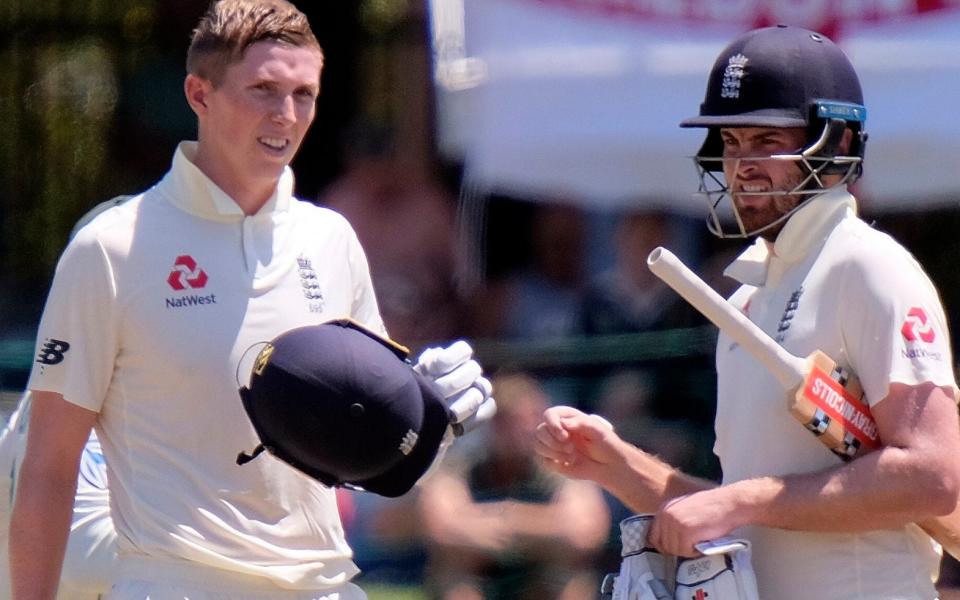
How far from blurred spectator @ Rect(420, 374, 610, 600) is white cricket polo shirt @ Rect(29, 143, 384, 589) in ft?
8.42

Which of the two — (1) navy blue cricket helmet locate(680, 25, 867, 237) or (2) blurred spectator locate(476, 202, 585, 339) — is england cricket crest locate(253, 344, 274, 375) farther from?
(2) blurred spectator locate(476, 202, 585, 339)

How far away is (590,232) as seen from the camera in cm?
700

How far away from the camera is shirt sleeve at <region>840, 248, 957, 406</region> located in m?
3.18

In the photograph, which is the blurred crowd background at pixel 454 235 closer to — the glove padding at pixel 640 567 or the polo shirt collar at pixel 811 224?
the polo shirt collar at pixel 811 224

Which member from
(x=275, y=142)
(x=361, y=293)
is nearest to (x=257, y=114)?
(x=275, y=142)

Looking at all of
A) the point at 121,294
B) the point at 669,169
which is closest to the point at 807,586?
the point at 121,294

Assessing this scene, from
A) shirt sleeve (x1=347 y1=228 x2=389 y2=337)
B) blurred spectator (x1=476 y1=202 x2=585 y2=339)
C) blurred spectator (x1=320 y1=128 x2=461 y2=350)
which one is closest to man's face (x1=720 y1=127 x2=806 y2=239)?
shirt sleeve (x1=347 y1=228 x2=389 y2=337)

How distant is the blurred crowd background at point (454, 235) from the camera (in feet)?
20.5

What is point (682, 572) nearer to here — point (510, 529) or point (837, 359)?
point (837, 359)

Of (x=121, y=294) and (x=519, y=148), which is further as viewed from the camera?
(x=519, y=148)

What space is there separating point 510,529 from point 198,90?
2891mm

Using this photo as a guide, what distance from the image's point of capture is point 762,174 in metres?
3.49

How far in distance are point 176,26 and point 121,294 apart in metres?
4.68

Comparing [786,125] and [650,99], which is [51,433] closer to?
[786,125]
